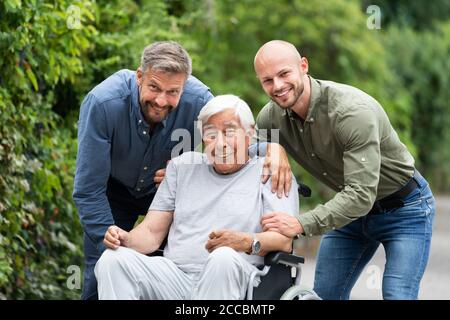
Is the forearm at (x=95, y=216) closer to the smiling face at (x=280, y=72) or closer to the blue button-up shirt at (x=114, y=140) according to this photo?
the blue button-up shirt at (x=114, y=140)

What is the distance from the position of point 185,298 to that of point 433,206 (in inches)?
50.6

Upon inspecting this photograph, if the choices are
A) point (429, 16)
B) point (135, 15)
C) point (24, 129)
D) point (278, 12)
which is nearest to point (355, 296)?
point (135, 15)

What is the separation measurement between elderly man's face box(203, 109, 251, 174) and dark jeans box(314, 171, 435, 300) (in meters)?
0.73

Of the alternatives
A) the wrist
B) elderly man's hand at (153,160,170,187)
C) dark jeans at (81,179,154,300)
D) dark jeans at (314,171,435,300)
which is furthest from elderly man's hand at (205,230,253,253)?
dark jeans at (81,179,154,300)

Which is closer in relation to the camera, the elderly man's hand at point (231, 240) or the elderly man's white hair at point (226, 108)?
the elderly man's hand at point (231, 240)

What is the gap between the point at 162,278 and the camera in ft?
13.4

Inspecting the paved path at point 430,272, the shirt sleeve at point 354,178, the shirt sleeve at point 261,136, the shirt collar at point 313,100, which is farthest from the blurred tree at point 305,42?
the shirt sleeve at point 354,178

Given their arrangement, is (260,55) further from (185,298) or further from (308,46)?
(308,46)

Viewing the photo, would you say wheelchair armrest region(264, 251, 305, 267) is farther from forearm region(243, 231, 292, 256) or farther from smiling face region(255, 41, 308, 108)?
smiling face region(255, 41, 308, 108)

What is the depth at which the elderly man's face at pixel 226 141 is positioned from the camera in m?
4.28

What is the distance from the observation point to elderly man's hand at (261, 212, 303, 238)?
4.16m

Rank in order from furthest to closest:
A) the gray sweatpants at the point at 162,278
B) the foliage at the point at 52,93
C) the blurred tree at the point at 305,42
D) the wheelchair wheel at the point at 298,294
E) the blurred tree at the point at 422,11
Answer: the blurred tree at the point at 422,11, the blurred tree at the point at 305,42, the foliage at the point at 52,93, the wheelchair wheel at the point at 298,294, the gray sweatpants at the point at 162,278

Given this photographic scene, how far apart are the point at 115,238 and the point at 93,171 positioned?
0.53 m

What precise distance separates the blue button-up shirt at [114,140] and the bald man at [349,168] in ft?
1.38
